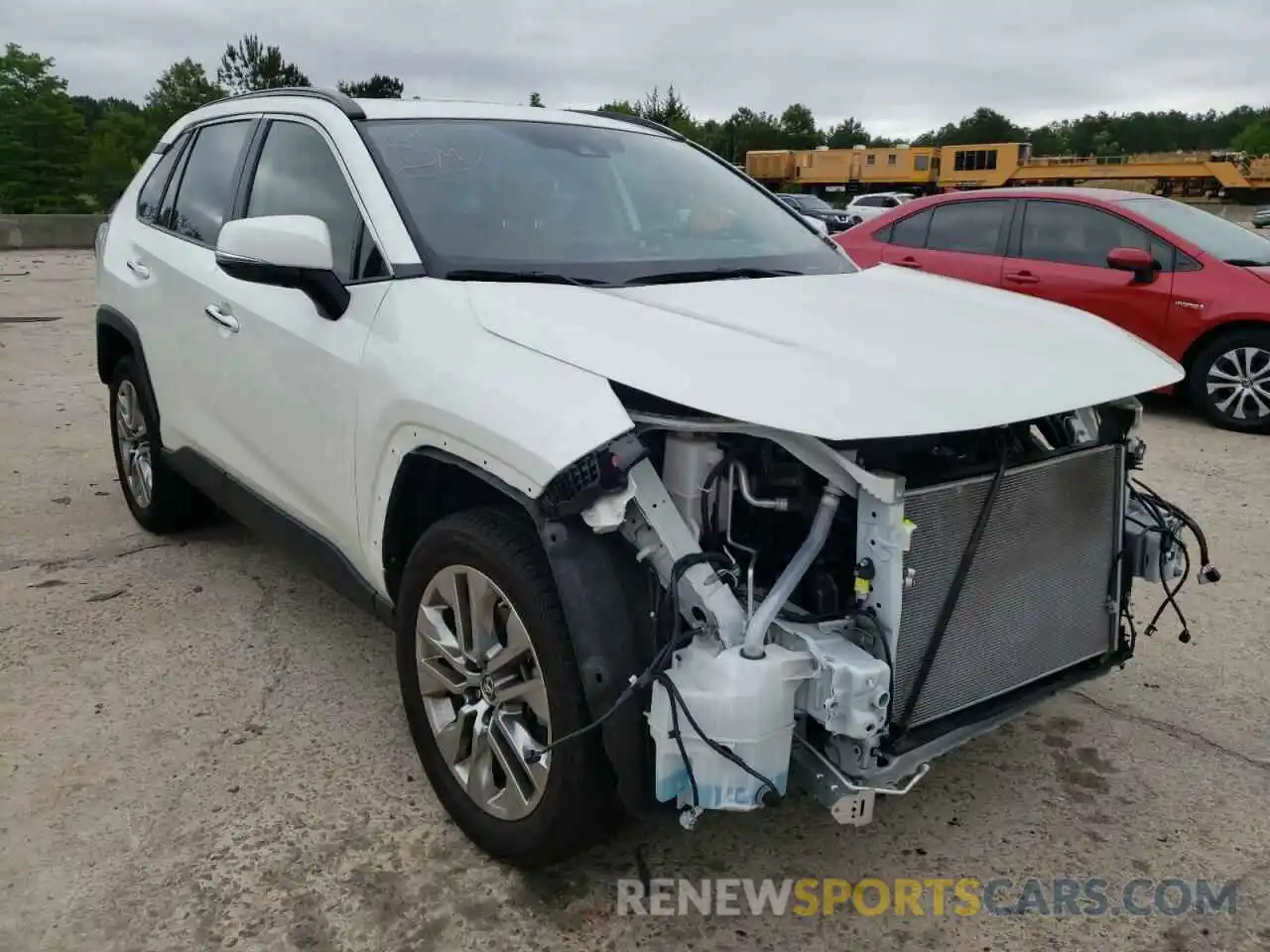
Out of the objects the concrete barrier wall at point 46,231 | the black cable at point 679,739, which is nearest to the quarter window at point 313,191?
the black cable at point 679,739

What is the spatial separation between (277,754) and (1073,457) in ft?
7.79

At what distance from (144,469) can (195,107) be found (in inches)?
428

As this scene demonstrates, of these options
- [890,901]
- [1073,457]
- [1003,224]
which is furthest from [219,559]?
[1003,224]

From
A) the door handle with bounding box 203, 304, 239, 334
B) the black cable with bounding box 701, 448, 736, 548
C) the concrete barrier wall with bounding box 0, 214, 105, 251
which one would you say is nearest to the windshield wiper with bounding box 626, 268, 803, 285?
the black cable with bounding box 701, 448, 736, 548

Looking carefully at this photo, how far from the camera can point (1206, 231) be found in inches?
298

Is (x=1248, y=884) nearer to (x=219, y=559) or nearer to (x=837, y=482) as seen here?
(x=837, y=482)

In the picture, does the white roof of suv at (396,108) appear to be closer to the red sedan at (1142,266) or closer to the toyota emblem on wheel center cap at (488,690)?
the toyota emblem on wheel center cap at (488,690)

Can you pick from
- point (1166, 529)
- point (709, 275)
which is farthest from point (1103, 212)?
point (709, 275)

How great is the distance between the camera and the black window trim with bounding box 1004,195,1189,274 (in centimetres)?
720

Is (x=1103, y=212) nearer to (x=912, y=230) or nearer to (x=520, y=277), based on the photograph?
(x=912, y=230)

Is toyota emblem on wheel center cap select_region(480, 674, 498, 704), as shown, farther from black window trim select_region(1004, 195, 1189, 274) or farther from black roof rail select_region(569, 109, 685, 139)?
black window trim select_region(1004, 195, 1189, 274)

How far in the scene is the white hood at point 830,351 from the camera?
2.11 meters

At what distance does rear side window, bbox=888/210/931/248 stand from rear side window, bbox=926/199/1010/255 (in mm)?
56

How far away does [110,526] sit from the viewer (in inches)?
201
